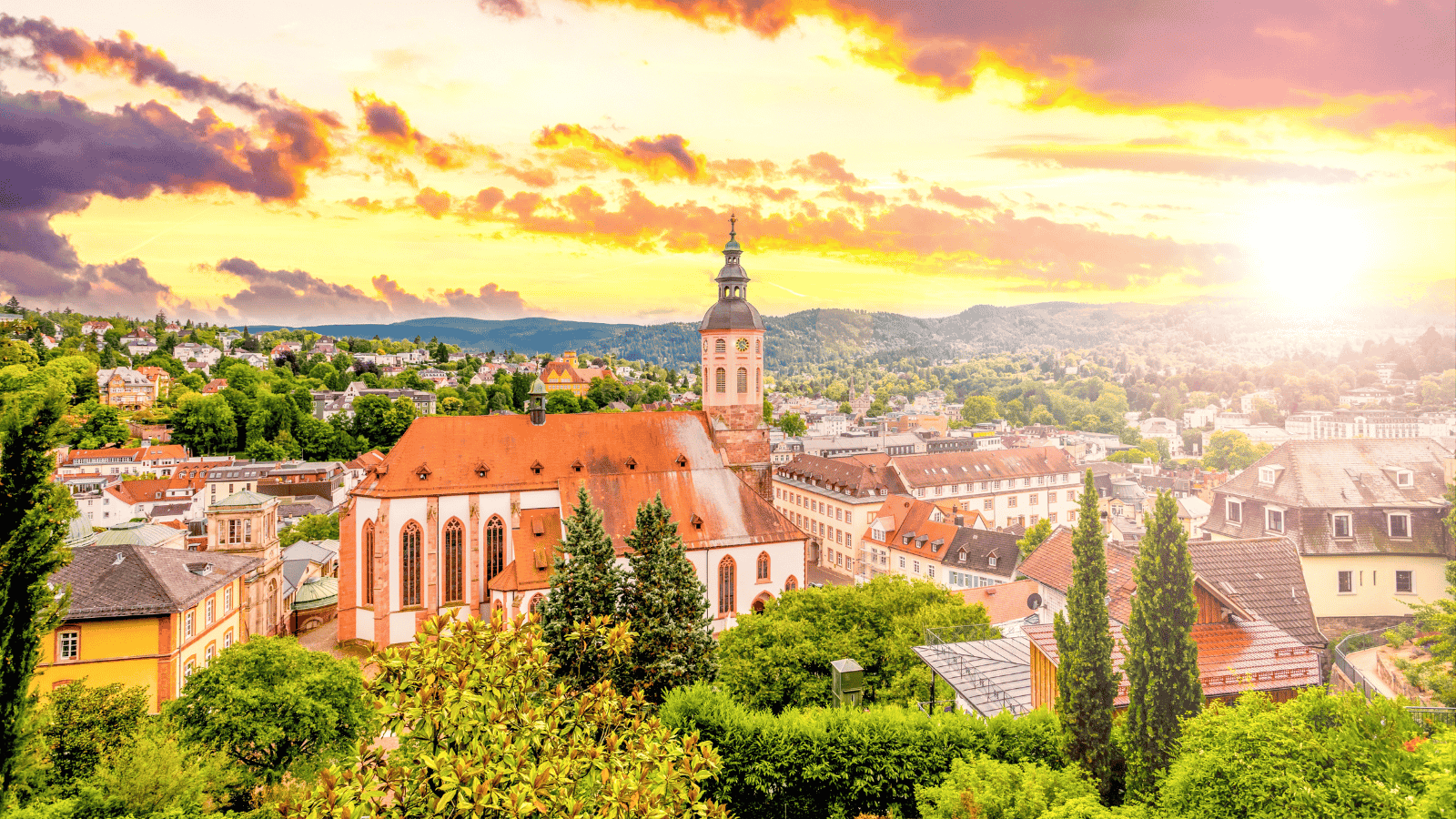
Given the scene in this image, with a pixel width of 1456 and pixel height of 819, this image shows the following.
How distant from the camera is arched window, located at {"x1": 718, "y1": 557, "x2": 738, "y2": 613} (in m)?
36.4

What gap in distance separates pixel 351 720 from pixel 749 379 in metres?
26.9

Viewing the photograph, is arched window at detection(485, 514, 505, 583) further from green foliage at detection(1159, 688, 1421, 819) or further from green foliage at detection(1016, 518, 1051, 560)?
green foliage at detection(1016, 518, 1051, 560)

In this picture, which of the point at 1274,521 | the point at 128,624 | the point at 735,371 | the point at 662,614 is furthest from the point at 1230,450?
the point at 128,624

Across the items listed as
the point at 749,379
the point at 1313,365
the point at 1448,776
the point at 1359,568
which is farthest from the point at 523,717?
Result: the point at 1313,365

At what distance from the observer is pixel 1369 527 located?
925 inches

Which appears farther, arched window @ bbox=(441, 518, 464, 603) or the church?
arched window @ bbox=(441, 518, 464, 603)

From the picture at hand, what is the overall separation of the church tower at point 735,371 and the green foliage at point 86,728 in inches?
1125

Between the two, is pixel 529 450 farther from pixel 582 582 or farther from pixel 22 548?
pixel 22 548

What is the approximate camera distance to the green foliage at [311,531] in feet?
204

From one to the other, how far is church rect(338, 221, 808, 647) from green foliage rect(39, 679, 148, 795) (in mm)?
14317

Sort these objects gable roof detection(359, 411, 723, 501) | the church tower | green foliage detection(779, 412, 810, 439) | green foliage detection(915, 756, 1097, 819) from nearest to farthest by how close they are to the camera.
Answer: green foliage detection(915, 756, 1097, 819) → gable roof detection(359, 411, 723, 501) → the church tower → green foliage detection(779, 412, 810, 439)

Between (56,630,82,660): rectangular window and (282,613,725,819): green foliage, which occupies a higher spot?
(282,613,725,819): green foliage

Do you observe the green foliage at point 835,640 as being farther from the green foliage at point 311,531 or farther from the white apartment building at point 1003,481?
the green foliage at point 311,531

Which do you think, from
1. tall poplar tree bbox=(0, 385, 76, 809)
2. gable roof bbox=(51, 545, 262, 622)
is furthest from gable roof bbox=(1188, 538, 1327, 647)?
gable roof bbox=(51, 545, 262, 622)
